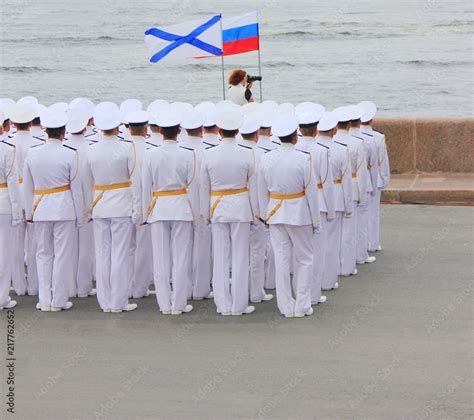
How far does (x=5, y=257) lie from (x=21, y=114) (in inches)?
54.4

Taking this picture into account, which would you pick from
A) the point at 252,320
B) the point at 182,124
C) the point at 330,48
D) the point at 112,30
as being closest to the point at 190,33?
the point at 182,124

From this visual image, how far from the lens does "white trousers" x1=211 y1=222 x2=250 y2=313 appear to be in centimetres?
1236

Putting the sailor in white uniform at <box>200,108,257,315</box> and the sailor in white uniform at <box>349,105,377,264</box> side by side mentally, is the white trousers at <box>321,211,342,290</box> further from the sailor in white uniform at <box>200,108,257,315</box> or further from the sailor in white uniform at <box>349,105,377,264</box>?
the sailor in white uniform at <box>200,108,257,315</box>

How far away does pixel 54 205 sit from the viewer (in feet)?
40.8

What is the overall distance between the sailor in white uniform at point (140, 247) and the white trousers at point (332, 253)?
5.76 feet

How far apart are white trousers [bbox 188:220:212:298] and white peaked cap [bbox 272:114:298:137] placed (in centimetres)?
147

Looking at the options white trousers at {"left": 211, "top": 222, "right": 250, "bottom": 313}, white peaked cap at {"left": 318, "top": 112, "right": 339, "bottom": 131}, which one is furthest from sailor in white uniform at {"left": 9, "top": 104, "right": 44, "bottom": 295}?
white peaked cap at {"left": 318, "top": 112, "right": 339, "bottom": 131}

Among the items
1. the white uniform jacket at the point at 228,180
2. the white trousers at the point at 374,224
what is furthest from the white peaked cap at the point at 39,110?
the white trousers at the point at 374,224

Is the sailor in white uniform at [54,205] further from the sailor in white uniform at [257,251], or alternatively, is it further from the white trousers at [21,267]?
the sailor in white uniform at [257,251]

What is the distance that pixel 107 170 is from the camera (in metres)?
12.4

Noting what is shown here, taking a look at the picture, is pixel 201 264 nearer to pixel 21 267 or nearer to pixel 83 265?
pixel 83 265

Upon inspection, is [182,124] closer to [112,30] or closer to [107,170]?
[107,170]

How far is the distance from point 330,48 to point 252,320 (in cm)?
5293

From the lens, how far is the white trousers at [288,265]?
12.2 metres
